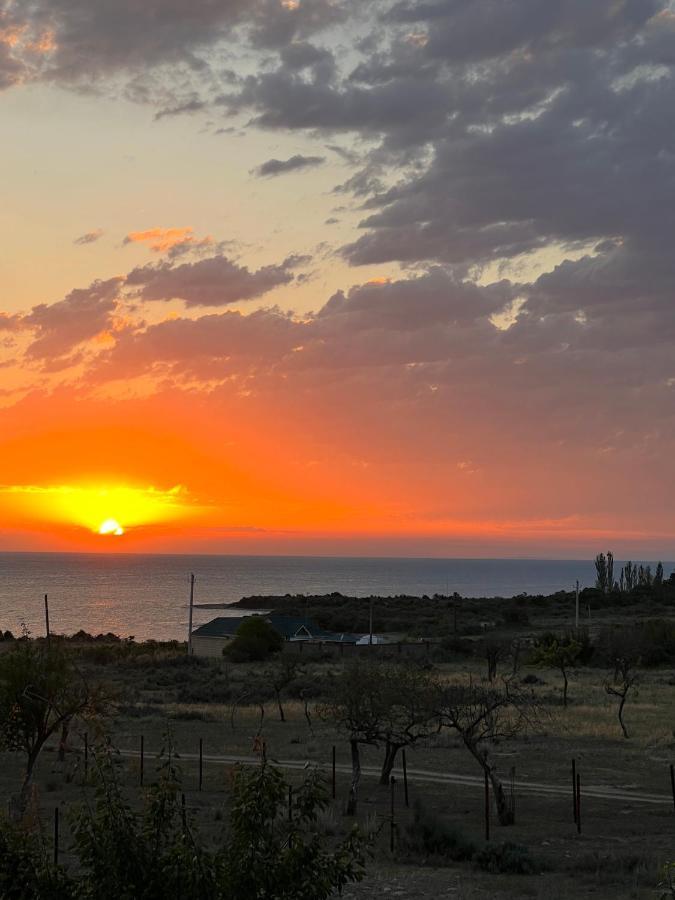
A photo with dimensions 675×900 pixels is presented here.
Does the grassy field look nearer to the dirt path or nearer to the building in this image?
the dirt path

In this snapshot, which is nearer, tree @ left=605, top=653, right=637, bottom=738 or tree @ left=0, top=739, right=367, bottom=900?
tree @ left=0, top=739, right=367, bottom=900

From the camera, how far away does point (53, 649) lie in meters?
28.0

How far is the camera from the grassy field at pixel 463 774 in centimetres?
1861

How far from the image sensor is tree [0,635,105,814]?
25.1 metres

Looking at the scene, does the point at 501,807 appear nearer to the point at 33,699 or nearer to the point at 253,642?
the point at 33,699

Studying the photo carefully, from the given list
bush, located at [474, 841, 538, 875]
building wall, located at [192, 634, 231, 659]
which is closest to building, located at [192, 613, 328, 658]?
building wall, located at [192, 634, 231, 659]

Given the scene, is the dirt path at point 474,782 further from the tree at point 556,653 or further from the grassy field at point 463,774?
the tree at point 556,653

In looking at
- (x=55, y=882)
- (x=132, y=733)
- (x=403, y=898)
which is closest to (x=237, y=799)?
(x=55, y=882)

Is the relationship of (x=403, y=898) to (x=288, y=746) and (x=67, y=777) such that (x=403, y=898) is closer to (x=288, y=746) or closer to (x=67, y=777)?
(x=67, y=777)

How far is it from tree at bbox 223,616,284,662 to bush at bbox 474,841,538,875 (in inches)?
2243

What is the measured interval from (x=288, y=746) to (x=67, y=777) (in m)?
8.71

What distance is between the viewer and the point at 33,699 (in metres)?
25.7

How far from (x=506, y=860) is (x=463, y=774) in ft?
38.9

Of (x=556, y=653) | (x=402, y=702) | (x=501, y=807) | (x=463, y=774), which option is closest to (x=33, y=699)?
(x=402, y=702)
